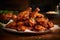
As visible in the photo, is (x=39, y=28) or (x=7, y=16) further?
(x=7, y=16)

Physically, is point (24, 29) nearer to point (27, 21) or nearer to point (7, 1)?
point (27, 21)

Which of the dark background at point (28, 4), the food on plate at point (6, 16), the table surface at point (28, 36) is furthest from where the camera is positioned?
the dark background at point (28, 4)

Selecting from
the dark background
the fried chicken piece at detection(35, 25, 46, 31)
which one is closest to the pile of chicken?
the fried chicken piece at detection(35, 25, 46, 31)

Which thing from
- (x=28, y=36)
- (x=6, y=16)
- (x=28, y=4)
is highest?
(x=28, y=4)

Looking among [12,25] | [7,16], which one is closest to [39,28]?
[12,25]

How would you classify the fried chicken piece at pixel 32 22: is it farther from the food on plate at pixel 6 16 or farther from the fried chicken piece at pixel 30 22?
the food on plate at pixel 6 16

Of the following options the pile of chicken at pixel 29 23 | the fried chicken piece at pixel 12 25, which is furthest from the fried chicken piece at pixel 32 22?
the fried chicken piece at pixel 12 25

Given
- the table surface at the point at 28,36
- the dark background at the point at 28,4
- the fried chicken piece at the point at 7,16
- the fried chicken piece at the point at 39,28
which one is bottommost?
the table surface at the point at 28,36

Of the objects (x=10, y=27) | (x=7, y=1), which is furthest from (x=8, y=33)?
(x=7, y=1)

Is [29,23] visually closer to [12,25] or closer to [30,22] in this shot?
[30,22]
